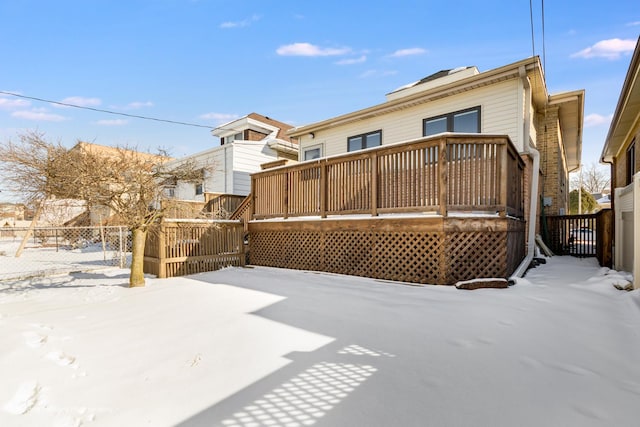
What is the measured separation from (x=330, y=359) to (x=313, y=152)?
386 inches

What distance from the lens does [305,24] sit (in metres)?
11.1

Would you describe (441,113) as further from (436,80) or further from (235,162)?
(235,162)

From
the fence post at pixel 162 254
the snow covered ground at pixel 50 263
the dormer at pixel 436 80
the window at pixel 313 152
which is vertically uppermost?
the dormer at pixel 436 80

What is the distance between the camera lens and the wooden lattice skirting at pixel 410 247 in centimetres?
509

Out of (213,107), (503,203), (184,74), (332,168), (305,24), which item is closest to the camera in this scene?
(503,203)

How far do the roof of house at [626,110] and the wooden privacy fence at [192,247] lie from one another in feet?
26.8

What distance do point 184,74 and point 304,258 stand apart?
1413cm

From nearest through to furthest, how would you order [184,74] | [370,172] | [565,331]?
[565,331]
[370,172]
[184,74]

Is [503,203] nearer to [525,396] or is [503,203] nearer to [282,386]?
[525,396]

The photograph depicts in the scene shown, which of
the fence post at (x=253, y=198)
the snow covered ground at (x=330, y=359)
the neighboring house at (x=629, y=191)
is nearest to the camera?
the snow covered ground at (x=330, y=359)

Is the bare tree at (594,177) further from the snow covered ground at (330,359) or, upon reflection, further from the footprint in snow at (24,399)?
the footprint in snow at (24,399)

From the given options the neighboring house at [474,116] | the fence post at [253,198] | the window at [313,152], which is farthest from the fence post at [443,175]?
the window at [313,152]

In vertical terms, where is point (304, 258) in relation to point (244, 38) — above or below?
below

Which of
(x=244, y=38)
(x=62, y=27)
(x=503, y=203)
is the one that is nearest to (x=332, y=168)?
Answer: (x=503, y=203)
